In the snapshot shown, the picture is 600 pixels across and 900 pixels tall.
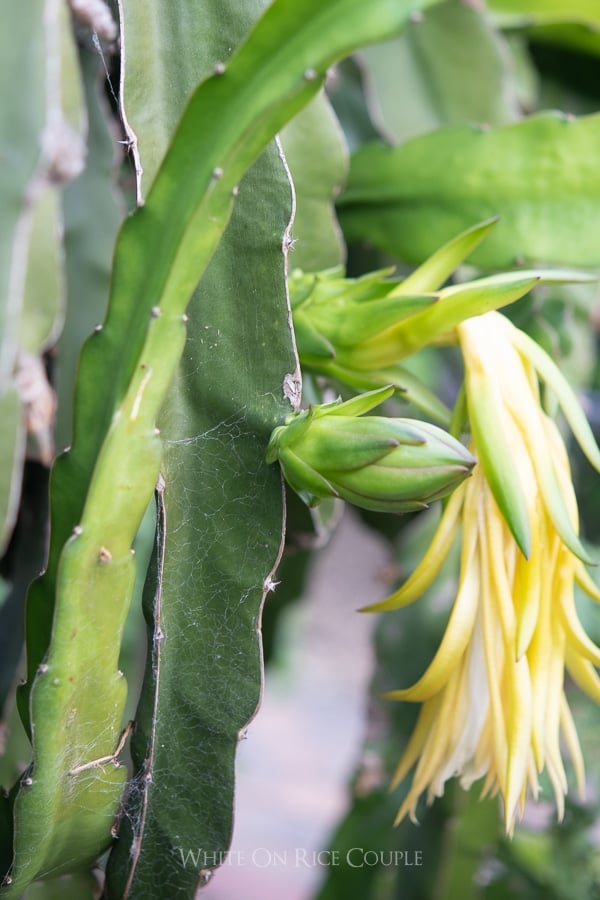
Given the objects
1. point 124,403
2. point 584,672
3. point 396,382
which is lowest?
point 584,672

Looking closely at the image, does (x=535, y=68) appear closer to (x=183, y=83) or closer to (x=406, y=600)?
(x=183, y=83)

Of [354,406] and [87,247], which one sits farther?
[87,247]

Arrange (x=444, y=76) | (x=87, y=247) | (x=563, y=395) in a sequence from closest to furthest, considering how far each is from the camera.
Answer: (x=563, y=395), (x=87, y=247), (x=444, y=76)

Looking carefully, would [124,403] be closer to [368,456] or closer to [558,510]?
[368,456]

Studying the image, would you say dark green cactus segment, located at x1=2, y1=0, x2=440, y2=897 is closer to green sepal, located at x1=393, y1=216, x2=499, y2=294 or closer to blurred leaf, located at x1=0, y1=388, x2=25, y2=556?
blurred leaf, located at x1=0, y1=388, x2=25, y2=556

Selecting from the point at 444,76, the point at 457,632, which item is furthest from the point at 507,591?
the point at 444,76

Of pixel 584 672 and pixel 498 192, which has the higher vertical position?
pixel 498 192

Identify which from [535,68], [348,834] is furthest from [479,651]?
[535,68]
